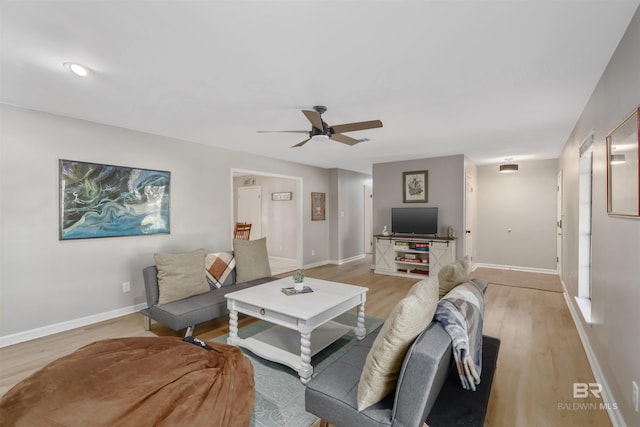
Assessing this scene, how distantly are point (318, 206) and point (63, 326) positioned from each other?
493 centimetres

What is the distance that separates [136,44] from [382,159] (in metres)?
4.90

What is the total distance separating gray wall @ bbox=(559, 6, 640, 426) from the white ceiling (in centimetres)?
19

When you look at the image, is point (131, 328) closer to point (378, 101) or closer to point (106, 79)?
point (106, 79)

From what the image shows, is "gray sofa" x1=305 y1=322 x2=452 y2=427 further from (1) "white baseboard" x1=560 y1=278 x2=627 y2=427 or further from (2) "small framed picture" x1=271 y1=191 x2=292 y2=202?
(2) "small framed picture" x1=271 y1=191 x2=292 y2=202

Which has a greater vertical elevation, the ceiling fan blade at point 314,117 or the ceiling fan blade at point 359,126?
the ceiling fan blade at point 314,117

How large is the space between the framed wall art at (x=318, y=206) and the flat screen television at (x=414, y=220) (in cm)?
178

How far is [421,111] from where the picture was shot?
3.17m

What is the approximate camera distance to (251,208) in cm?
844

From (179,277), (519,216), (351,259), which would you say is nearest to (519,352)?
(179,277)

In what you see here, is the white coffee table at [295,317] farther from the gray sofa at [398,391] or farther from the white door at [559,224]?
the white door at [559,224]

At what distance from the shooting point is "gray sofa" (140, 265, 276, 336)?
2.89 meters

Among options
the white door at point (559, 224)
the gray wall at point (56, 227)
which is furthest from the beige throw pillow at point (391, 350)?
the white door at point (559, 224)

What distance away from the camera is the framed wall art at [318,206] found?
6.93m

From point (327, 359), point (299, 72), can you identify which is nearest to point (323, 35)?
point (299, 72)
